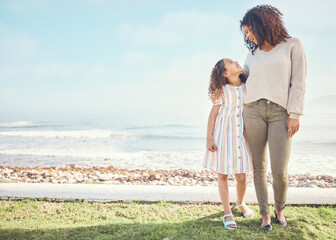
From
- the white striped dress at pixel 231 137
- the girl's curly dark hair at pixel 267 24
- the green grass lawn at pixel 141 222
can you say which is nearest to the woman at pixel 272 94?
the girl's curly dark hair at pixel 267 24

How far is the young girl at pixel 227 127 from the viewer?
2.79 metres

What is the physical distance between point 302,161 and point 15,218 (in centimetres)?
926

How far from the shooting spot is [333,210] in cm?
312

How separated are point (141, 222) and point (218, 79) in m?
1.68

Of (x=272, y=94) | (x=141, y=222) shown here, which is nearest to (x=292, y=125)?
(x=272, y=94)

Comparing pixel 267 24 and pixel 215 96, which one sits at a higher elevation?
pixel 267 24

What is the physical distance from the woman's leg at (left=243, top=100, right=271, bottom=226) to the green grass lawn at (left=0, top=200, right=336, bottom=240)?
296 millimetres

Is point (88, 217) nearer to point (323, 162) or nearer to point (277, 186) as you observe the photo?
point (277, 186)

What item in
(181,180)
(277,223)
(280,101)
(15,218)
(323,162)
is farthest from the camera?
(323,162)

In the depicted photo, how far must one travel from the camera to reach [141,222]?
291 cm

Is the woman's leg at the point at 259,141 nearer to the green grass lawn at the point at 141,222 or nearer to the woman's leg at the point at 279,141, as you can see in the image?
the woman's leg at the point at 279,141

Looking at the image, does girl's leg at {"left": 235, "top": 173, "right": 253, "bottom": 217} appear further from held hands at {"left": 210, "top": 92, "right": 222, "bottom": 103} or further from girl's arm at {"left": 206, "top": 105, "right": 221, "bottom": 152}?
held hands at {"left": 210, "top": 92, "right": 222, "bottom": 103}

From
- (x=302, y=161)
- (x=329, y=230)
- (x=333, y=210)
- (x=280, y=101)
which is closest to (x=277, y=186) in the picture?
(x=329, y=230)

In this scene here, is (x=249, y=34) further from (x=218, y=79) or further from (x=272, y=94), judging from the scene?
(x=272, y=94)
